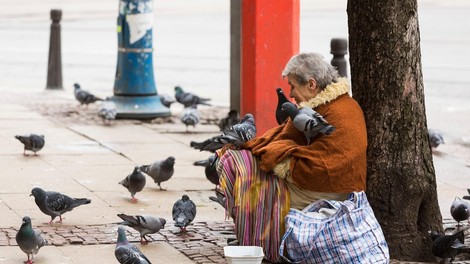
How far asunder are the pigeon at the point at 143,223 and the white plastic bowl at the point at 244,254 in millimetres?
1111

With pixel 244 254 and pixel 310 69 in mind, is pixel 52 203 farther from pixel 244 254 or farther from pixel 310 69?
pixel 310 69

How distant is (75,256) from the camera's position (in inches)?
294

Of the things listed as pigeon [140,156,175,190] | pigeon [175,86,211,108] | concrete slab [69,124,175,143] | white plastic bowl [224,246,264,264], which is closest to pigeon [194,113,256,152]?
white plastic bowl [224,246,264,264]

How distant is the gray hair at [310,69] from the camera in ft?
23.7

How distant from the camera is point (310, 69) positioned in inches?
285

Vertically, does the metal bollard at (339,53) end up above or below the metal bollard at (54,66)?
above

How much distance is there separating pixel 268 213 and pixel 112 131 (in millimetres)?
6405

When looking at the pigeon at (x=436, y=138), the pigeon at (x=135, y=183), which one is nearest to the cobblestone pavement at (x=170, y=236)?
the pigeon at (x=135, y=183)

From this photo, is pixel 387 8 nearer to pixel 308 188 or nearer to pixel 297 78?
pixel 297 78

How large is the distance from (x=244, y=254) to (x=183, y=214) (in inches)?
58.1

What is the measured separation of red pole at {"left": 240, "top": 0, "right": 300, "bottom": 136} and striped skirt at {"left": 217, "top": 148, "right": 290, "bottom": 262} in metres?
3.92

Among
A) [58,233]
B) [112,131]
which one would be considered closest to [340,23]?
[112,131]

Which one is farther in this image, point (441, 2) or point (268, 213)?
point (441, 2)

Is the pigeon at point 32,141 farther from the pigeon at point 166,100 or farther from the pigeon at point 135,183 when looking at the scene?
the pigeon at point 166,100
